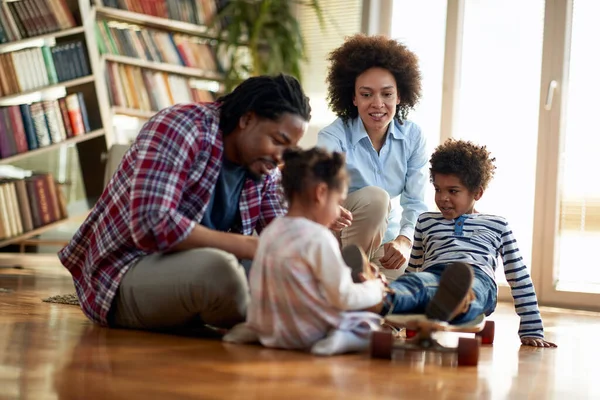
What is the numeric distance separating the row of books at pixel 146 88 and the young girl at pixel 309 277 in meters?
3.16

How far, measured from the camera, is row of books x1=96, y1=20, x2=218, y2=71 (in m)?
4.79

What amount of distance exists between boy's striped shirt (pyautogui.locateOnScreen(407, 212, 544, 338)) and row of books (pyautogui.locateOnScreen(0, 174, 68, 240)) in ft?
8.73

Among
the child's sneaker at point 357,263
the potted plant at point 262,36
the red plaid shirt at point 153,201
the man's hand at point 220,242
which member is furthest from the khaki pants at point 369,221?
the potted plant at point 262,36

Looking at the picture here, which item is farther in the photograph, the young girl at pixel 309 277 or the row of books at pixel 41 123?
the row of books at pixel 41 123

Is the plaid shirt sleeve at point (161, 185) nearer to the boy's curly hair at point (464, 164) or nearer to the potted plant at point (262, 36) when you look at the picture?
the boy's curly hair at point (464, 164)

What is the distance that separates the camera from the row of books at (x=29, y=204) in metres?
4.34

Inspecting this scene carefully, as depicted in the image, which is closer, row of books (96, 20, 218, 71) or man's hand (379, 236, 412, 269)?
man's hand (379, 236, 412, 269)

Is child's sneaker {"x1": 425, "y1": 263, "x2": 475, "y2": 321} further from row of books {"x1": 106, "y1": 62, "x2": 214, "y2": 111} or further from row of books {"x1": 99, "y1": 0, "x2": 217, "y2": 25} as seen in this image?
row of books {"x1": 99, "y1": 0, "x2": 217, "y2": 25}

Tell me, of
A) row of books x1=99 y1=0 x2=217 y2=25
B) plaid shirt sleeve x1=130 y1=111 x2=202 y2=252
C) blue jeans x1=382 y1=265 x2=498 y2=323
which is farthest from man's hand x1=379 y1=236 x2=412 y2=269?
row of books x1=99 y1=0 x2=217 y2=25

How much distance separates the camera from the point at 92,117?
475 cm

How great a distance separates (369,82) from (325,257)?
115 cm

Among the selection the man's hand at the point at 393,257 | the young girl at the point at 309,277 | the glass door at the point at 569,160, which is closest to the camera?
the young girl at the point at 309,277

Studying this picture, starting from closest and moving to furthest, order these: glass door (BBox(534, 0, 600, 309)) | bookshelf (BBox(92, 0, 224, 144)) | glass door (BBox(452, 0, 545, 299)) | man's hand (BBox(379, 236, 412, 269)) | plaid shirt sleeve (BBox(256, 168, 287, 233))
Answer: plaid shirt sleeve (BBox(256, 168, 287, 233)) → man's hand (BBox(379, 236, 412, 269)) → glass door (BBox(534, 0, 600, 309)) → glass door (BBox(452, 0, 545, 299)) → bookshelf (BBox(92, 0, 224, 144))

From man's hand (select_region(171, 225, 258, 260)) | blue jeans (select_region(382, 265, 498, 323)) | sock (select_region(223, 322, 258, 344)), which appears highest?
man's hand (select_region(171, 225, 258, 260))
